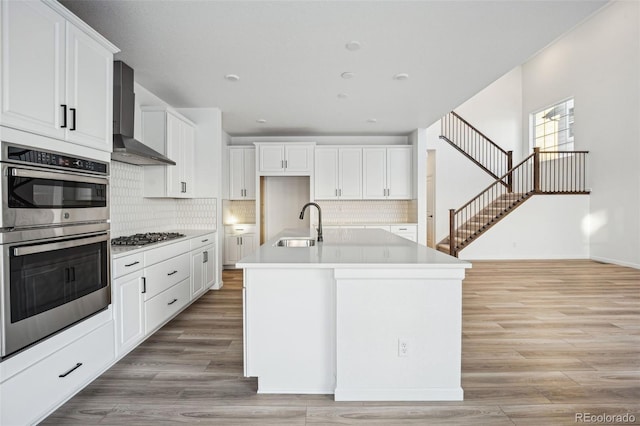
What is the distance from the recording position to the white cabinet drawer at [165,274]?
10.0 ft

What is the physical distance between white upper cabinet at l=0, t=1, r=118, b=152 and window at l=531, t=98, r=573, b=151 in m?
9.48

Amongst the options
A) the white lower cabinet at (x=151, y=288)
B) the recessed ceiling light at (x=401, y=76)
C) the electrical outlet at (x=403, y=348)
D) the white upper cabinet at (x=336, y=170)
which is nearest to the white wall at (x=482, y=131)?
the white upper cabinet at (x=336, y=170)

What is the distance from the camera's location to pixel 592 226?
7.40 m

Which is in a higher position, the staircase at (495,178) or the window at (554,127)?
the window at (554,127)

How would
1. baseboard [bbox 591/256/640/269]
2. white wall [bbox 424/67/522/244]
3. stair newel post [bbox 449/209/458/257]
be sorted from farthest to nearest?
white wall [bbox 424/67/522/244] → stair newel post [bbox 449/209/458/257] → baseboard [bbox 591/256/640/269]

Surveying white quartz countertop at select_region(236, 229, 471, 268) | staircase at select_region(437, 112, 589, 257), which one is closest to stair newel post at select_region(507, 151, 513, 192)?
staircase at select_region(437, 112, 589, 257)

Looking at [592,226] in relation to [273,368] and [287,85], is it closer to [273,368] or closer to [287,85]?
[287,85]

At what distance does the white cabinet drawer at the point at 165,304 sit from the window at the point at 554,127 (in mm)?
8974

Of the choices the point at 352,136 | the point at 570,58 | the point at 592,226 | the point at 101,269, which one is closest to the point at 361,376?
the point at 101,269

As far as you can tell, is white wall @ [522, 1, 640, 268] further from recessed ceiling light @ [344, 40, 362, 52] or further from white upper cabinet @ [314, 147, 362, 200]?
recessed ceiling light @ [344, 40, 362, 52]

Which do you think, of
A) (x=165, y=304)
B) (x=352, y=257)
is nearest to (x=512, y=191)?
(x=352, y=257)

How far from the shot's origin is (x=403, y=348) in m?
2.08

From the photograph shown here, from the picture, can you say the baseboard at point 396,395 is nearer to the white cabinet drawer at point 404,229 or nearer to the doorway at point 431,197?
the white cabinet drawer at point 404,229

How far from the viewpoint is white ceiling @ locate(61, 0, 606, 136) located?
2.55 metres
